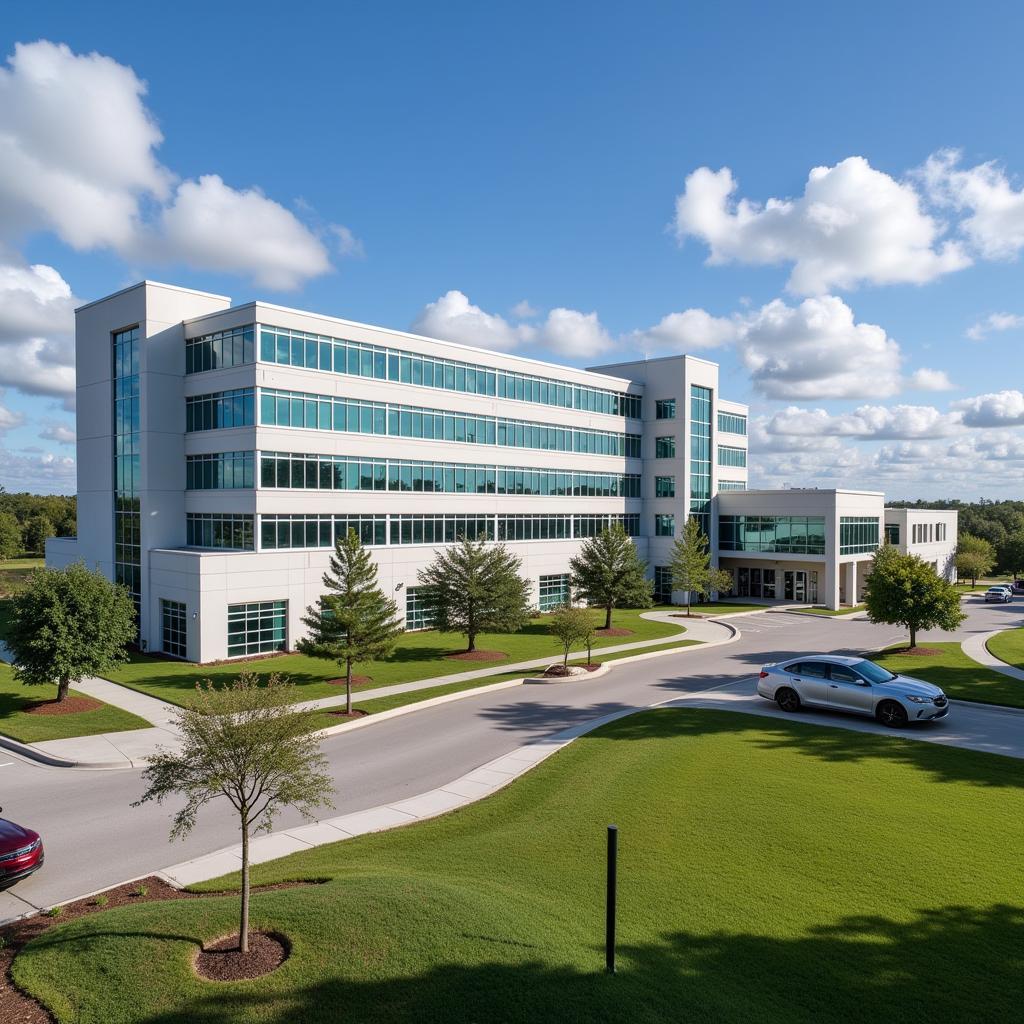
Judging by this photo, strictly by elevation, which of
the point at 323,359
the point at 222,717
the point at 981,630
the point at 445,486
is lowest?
the point at 981,630

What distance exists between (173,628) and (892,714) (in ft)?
93.8

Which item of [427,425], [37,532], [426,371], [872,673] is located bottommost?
[872,673]

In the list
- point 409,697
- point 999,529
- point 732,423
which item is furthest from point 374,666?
point 999,529

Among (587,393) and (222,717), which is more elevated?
(587,393)

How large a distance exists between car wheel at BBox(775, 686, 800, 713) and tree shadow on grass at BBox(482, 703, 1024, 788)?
139 cm

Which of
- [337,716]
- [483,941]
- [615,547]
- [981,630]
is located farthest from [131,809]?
[981,630]

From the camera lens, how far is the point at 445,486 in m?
44.0

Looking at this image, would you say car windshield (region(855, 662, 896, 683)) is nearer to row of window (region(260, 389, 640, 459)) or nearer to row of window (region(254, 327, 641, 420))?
row of window (region(260, 389, 640, 459))

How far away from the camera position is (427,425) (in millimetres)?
42875

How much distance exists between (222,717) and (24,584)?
798 inches

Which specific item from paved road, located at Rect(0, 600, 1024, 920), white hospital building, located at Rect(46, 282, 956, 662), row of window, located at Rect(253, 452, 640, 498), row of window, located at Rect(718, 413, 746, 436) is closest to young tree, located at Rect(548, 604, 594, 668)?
paved road, located at Rect(0, 600, 1024, 920)

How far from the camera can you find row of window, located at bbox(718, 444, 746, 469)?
64356 millimetres

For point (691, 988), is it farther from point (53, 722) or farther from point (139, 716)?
point (53, 722)

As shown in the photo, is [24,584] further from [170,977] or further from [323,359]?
[170,977]
